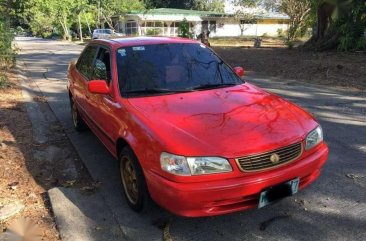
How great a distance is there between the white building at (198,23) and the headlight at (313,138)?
140 feet

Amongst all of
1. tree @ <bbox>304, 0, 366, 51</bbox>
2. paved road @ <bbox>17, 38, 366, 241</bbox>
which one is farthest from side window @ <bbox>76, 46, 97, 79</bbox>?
tree @ <bbox>304, 0, 366, 51</bbox>

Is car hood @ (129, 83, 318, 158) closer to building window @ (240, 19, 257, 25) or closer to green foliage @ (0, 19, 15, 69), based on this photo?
green foliage @ (0, 19, 15, 69)

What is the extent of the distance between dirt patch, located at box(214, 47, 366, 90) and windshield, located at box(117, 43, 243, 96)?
637 cm

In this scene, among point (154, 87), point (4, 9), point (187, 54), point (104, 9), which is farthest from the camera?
point (104, 9)

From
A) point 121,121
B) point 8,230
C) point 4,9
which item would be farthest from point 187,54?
point 4,9

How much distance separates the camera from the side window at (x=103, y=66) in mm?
4684

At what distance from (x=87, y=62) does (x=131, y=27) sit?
154 ft

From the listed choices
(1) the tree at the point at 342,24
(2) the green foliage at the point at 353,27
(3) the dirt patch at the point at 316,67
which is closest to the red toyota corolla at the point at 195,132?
(3) the dirt patch at the point at 316,67

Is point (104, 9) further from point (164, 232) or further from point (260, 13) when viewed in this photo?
point (164, 232)

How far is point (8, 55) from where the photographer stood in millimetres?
12344

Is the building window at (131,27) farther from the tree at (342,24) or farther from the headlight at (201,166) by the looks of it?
the headlight at (201,166)

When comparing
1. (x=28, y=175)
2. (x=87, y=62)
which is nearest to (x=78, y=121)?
(x=87, y=62)

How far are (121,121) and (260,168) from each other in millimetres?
1524

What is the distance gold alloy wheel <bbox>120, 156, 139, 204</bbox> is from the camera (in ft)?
12.5
